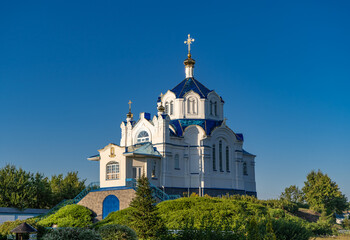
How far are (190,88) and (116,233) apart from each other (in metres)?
24.9

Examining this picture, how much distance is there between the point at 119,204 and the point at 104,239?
1368 cm

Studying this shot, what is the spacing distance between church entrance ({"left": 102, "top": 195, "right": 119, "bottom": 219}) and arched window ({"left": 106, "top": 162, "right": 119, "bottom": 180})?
3.57 meters

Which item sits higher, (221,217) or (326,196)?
(326,196)

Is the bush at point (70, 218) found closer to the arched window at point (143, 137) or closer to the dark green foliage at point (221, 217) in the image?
the dark green foliage at point (221, 217)

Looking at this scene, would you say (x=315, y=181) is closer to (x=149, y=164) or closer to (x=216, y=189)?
(x=216, y=189)

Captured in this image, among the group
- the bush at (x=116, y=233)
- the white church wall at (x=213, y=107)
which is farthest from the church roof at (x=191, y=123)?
the bush at (x=116, y=233)

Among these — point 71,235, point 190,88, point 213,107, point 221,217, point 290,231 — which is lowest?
point 71,235

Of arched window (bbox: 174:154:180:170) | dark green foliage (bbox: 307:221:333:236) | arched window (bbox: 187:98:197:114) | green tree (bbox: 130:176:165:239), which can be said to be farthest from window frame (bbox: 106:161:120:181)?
dark green foliage (bbox: 307:221:333:236)

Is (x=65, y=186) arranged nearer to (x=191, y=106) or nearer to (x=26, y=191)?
(x=26, y=191)

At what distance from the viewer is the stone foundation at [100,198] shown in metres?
30.2

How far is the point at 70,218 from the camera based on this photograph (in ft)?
96.5

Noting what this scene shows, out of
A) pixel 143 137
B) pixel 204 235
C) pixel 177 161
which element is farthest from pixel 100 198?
pixel 204 235

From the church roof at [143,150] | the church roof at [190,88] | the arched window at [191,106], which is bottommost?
the church roof at [143,150]

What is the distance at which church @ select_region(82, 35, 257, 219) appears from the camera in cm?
3475
